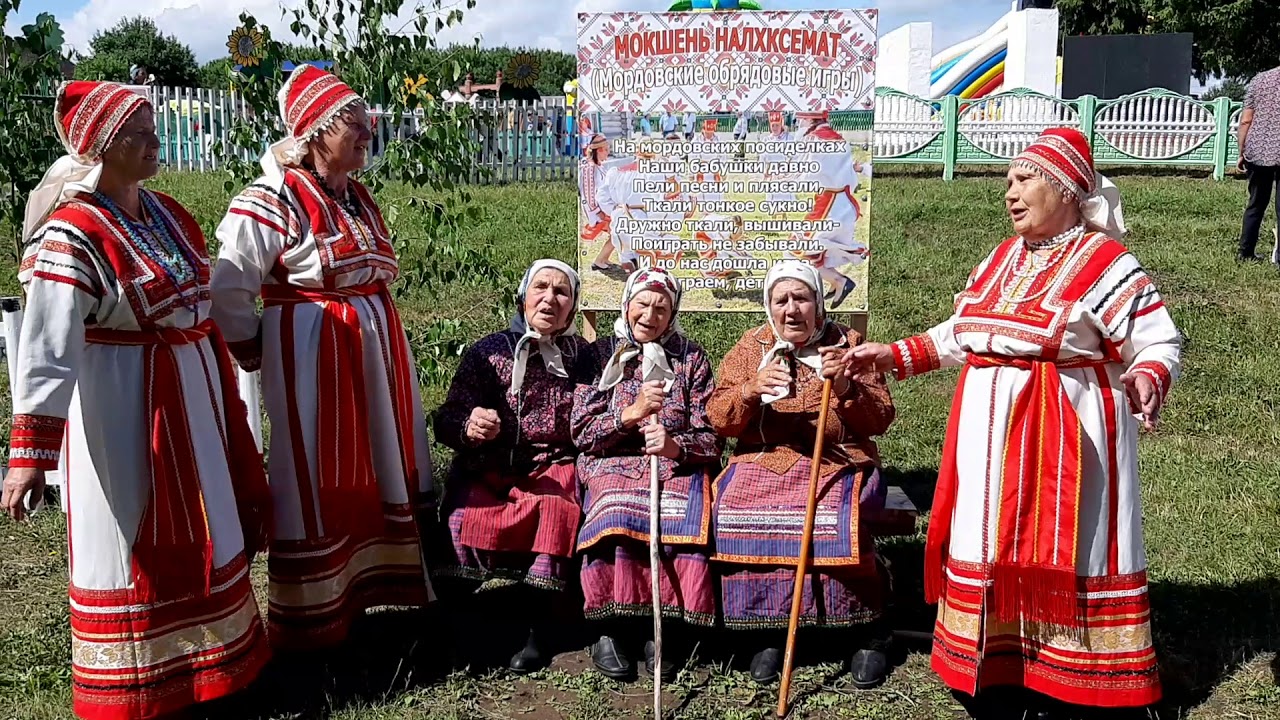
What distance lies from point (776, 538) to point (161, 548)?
1.89 meters

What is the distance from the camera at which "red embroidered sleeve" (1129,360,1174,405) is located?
309 centimetres

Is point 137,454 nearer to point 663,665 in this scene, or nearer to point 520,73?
point 663,665

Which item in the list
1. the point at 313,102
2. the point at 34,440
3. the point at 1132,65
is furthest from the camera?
the point at 1132,65

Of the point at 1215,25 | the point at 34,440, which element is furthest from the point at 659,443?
the point at 1215,25

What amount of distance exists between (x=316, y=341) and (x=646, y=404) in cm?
107

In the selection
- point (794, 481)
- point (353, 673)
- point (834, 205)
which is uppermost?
point (834, 205)

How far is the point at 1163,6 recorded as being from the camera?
27719 mm

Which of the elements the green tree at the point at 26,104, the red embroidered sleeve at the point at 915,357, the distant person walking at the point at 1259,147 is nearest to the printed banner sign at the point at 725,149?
the red embroidered sleeve at the point at 915,357

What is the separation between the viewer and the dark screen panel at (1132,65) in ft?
66.3

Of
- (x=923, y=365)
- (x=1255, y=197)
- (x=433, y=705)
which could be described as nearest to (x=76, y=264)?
(x=433, y=705)

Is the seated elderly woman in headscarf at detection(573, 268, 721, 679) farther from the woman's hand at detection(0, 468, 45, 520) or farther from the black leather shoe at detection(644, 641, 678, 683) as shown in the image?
the woman's hand at detection(0, 468, 45, 520)

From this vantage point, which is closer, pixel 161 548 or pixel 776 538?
pixel 161 548

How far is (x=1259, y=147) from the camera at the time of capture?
9.38m

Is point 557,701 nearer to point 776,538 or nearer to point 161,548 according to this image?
point 776,538
